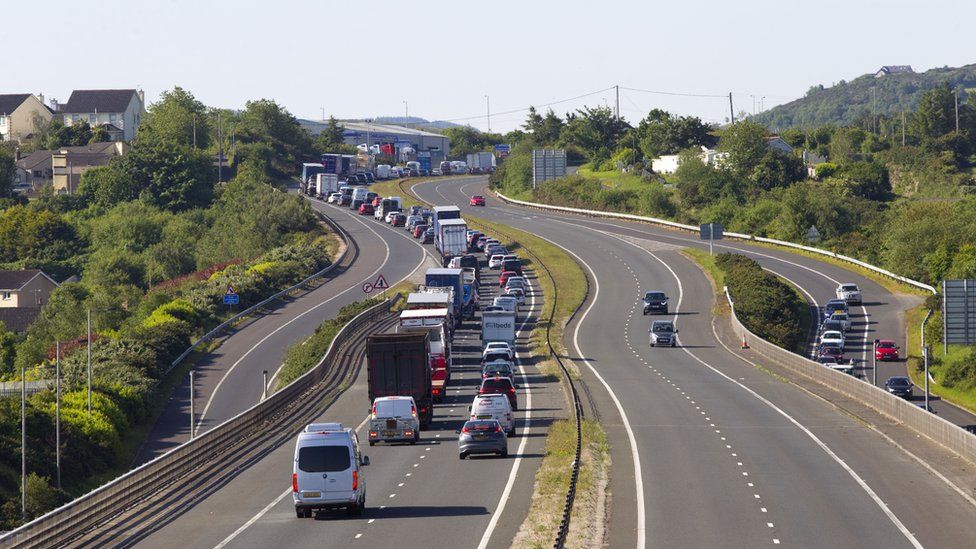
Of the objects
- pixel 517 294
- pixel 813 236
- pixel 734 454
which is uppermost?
pixel 813 236

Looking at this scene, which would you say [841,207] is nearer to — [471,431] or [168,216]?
[168,216]

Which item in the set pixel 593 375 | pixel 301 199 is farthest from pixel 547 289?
pixel 301 199

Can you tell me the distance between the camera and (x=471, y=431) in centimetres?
4041

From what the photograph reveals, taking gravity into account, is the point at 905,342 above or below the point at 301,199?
below

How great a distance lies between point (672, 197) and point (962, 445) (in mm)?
114344

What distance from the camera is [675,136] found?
600 feet

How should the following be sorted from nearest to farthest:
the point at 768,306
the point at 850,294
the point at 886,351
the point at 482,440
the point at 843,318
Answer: the point at 482,440, the point at 886,351, the point at 768,306, the point at 843,318, the point at 850,294

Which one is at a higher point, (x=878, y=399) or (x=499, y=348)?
(x=499, y=348)

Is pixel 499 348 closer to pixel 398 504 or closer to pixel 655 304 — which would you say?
pixel 655 304

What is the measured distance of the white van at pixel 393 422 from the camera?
145ft

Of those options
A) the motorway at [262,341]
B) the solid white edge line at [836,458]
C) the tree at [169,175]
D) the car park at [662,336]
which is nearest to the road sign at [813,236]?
the motorway at [262,341]

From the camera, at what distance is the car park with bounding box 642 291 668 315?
8819cm

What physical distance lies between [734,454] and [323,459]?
16.0 meters

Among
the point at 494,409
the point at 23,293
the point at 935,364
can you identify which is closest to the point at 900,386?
the point at 935,364
